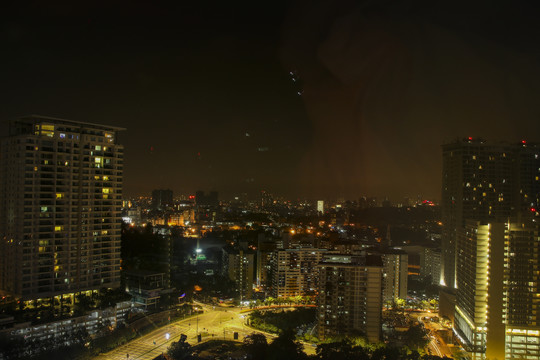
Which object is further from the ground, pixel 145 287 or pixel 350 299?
pixel 350 299

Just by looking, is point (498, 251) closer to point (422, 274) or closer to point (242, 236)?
point (422, 274)

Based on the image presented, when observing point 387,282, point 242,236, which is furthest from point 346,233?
point 387,282

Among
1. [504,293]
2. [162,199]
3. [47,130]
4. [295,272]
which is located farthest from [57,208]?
[162,199]

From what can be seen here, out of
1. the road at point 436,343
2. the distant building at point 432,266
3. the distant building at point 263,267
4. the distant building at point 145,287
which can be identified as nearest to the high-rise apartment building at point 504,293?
the road at point 436,343

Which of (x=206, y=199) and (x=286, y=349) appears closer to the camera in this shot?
(x=286, y=349)

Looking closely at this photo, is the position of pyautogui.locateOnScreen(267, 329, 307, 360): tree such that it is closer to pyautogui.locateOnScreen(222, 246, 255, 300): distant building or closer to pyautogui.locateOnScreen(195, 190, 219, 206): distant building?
pyautogui.locateOnScreen(222, 246, 255, 300): distant building

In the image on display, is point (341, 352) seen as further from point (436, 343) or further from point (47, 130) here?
point (47, 130)
